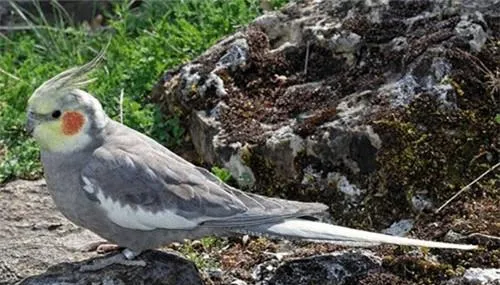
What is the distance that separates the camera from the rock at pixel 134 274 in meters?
4.96

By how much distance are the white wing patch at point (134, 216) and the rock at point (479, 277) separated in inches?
47.2

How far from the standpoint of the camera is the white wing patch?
4918 millimetres

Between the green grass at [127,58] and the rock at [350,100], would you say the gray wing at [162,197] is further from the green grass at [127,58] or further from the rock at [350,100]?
the green grass at [127,58]

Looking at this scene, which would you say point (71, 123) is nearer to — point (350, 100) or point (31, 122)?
point (31, 122)

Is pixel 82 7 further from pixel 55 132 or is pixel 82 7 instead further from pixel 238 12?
pixel 55 132

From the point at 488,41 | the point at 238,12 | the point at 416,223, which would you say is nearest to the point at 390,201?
the point at 416,223

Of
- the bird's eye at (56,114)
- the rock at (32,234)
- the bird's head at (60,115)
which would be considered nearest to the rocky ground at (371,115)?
the rock at (32,234)

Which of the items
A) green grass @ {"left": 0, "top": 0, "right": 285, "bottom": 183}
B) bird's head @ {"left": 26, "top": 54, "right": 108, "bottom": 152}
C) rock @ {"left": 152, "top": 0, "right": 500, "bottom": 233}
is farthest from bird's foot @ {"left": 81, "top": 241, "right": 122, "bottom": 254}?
green grass @ {"left": 0, "top": 0, "right": 285, "bottom": 183}

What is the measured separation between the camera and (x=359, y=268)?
5004 millimetres

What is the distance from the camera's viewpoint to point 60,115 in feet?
16.6

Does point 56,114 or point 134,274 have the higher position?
point 56,114

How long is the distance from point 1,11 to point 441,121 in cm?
486

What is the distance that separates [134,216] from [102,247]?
47 cm

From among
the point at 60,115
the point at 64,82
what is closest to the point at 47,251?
the point at 60,115
